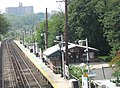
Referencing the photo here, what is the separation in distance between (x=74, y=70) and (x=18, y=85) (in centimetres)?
589

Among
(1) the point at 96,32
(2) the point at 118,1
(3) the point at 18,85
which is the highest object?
(2) the point at 118,1

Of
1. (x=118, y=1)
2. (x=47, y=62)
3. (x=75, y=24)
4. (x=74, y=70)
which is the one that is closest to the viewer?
(x=74, y=70)

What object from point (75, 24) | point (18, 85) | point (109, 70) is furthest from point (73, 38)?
point (18, 85)

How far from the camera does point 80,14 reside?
211 ft

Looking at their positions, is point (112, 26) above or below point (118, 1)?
below

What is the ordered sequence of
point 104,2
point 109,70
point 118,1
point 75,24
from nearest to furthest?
point 109,70, point 118,1, point 104,2, point 75,24

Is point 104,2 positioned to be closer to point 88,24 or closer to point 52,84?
point 88,24

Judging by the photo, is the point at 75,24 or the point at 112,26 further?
the point at 75,24

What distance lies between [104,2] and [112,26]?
8783 millimetres

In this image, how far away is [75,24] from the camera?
213 feet

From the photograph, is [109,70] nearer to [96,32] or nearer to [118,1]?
[118,1]

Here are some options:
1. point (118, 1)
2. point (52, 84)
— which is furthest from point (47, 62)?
point (52, 84)

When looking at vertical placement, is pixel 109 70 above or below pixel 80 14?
below

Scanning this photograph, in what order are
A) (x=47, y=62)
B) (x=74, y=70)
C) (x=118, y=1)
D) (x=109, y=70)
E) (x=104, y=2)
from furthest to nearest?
(x=104, y=2) < (x=118, y=1) < (x=47, y=62) < (x=109, y=70) < (x=74, y=70)
